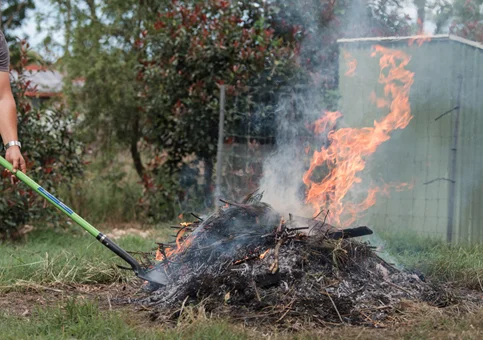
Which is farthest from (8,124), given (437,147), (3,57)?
(437,147)

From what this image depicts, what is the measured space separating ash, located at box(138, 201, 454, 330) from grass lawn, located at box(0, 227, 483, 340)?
17 centimetres

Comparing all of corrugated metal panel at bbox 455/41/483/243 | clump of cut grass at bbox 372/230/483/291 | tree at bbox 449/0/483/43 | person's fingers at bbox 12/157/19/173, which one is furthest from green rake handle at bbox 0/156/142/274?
tree at bbox 449/0/483/43

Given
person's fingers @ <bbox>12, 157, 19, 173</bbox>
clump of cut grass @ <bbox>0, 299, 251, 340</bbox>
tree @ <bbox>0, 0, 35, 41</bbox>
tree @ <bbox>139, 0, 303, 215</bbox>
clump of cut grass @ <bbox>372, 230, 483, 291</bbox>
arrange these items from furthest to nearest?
1. tree @ <bbox>0, 0, 35, 41</bbox>
2. tree @ <bbox>139, 0, 303, 215</bbox>
3. clump of cut grass @ <bbox>372, 230, 483, 291</bbox>
4. person's fingers @ <bbox>12, 157, 19, 173</bbox>
5. clump of cut grass @ <bbox>0, 299, 251, 340</bbox>

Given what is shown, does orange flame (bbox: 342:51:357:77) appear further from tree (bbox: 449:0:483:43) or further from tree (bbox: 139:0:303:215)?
tree (bbox: 449:0:483:43)

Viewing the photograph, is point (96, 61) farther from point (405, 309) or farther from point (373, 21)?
point (405, 309)

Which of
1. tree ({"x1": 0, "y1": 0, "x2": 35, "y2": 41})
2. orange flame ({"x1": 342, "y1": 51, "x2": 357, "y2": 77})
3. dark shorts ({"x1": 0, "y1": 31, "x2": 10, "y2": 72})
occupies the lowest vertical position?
dark shorts ({"x1": 0, "y1": 31, "x2": 10, "y2": 72})

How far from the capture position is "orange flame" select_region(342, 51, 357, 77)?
8367 mm

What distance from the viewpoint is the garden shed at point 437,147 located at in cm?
748

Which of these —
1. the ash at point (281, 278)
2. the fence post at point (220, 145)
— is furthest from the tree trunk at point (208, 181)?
the ash at point (281, 278)

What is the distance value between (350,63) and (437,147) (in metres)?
1.74

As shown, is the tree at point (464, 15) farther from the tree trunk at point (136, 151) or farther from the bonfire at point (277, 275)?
the bonfire at point (277, 275)

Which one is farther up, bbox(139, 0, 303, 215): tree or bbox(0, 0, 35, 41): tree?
bbox(0, 0, 35, 41): tree

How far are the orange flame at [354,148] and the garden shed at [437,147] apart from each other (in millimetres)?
111

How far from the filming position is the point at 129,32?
1119 cm
